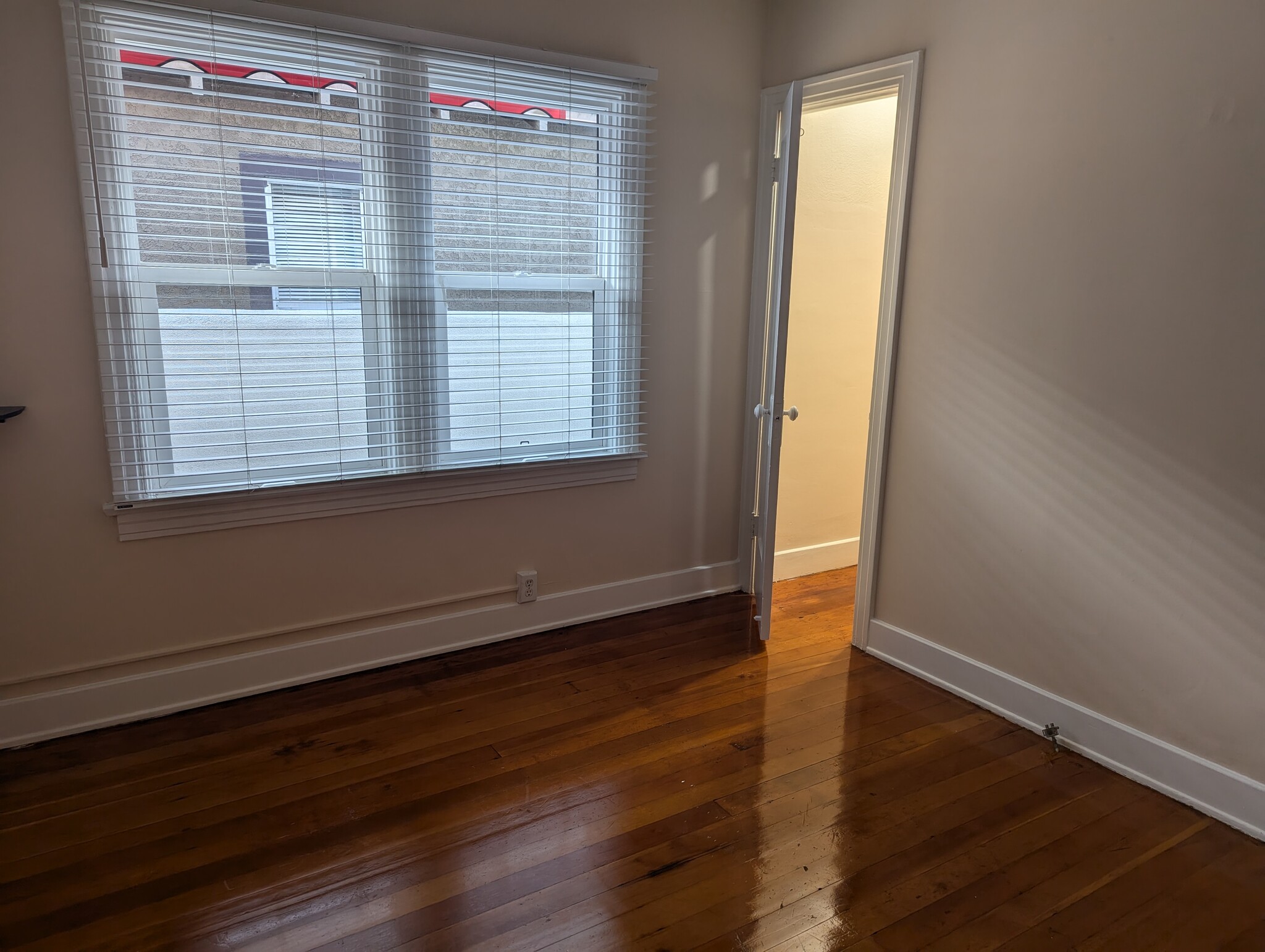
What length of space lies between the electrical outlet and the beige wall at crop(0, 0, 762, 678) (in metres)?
0.04

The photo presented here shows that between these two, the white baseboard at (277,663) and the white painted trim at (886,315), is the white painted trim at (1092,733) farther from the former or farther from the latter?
the white baseboard at (277,663)

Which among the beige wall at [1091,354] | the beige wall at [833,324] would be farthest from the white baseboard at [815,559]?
the beige wall at [1091,354]

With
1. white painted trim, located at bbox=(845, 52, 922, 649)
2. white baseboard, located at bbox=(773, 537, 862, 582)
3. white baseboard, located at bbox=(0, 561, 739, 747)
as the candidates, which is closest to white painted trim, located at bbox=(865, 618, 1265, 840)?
white painted trim, located at bbox=(845, 52, 922, 649)

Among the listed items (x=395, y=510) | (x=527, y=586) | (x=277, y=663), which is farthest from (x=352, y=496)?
(x=527, y=586)

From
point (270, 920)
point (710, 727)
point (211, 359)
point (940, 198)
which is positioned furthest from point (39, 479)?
point (940, 198)

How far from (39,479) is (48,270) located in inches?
23.4

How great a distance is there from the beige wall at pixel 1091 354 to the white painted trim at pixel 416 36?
2.89ft

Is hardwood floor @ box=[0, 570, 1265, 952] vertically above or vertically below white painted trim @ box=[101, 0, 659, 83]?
below

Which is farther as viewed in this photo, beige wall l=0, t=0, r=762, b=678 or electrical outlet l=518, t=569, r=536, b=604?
electrical outlet l=518, t=569, r=536, b=604

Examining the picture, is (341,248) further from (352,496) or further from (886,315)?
(886,315)

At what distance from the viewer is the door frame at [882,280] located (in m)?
2.87

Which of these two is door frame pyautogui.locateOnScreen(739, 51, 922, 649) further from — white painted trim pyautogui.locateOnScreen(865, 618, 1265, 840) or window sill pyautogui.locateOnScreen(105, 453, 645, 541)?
window sill pyautogui.locateOnScreen(105, 453, 645, 541)

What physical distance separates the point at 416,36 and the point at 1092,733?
3037mm

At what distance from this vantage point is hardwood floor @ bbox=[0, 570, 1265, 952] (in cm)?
180
